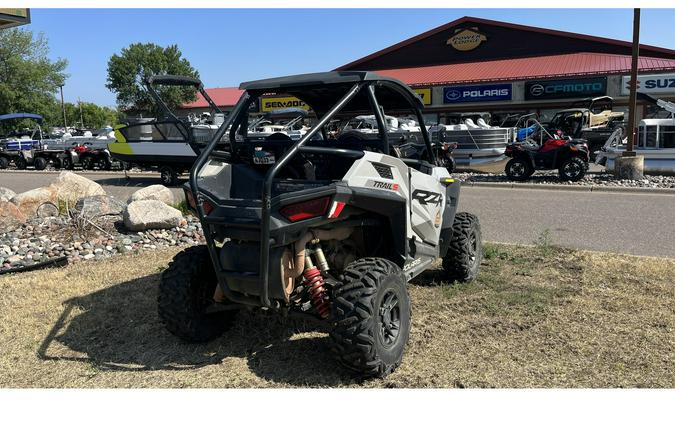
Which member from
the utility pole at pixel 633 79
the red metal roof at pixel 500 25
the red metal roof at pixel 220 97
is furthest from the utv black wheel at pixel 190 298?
the red metal roof at pixel 220 97

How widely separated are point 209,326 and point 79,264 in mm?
3275

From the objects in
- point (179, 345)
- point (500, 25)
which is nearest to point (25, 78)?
point (500, 25)

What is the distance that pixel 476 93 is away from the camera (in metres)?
32.8

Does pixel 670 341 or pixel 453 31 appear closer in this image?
pixel 670 341

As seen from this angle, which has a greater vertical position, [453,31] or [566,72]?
[453,31]

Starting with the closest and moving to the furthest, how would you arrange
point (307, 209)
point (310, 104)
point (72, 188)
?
point (307, 209), point (310, 104), point (72, 188)

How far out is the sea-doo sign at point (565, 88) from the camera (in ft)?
97.9

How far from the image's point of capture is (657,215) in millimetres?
10094

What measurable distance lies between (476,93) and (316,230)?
1231 inches

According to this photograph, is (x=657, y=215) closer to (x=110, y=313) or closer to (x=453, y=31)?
(x=110, y=313)

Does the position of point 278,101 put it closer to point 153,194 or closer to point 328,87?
point 153,194

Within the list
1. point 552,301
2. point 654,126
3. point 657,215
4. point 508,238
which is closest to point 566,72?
point 654,126

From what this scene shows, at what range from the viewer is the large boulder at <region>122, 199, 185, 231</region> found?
7836 millimetres

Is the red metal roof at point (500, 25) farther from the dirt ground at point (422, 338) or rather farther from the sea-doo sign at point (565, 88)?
the dirt ground at point (422, 338)
